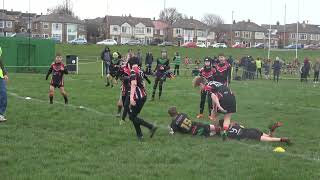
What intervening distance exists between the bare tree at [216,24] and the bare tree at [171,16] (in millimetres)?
7673

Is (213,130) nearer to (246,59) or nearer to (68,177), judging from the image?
(68,177)

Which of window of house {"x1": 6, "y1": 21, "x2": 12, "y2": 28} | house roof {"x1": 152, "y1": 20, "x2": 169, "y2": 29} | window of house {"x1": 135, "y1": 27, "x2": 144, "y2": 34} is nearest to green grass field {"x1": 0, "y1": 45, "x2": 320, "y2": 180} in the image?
window of house {"x1": 6, "y1": 21, "x2": 12, "y2": 28}

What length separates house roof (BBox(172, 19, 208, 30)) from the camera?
118438mm

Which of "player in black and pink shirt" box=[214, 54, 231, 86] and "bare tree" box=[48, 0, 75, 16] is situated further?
"bare tree" box=[48, 0, 75, 16]

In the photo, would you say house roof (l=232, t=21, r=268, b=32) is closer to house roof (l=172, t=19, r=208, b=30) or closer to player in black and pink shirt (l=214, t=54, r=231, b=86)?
house roof (l=172, t=19, r=208, b=30)

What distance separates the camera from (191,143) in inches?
397

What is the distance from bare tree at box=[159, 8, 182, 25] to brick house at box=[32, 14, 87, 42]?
2599 centimetres

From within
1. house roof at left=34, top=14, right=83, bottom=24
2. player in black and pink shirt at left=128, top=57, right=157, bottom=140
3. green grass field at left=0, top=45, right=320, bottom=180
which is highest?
house roof at left=34, top=14, right=83, bottom=24

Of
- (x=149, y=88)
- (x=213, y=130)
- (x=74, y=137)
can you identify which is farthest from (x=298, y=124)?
(x=149, y=88)

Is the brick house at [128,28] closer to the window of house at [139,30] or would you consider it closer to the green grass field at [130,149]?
the window of house at [139,30]

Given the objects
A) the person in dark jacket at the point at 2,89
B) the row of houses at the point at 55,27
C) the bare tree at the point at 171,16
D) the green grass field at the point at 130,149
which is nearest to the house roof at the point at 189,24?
the bare tree at the point at 171,16

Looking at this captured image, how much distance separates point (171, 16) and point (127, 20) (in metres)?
17.5

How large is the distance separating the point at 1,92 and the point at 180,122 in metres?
4.41

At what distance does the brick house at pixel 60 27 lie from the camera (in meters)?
107
